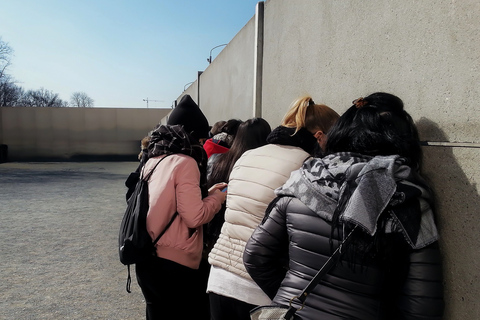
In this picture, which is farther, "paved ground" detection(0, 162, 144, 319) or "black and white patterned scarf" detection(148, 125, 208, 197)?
"paved ground" detection(0, 162, 144, 319)

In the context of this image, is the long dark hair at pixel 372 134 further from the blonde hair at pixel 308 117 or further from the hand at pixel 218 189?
the hand at pixel 218 189

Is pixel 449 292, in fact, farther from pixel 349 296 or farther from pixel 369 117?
pixel 369 117

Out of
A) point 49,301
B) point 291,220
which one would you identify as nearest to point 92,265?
point 49,301

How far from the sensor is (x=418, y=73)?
1871 millimetres

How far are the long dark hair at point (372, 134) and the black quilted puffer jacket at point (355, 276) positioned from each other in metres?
0.28

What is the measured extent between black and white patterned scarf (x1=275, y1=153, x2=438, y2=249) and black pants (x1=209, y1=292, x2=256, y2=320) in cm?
79

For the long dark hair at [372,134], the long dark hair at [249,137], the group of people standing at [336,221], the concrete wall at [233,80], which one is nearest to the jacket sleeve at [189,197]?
the long dark hair at [249,137]

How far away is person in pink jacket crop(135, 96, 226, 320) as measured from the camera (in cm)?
252

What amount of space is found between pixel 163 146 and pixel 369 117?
1454mm

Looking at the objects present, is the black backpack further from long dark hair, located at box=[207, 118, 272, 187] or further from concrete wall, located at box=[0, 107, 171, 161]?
concrete wall, located at box=[0, 107, 171, 161]

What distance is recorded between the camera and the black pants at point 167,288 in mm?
2580

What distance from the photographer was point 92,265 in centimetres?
515

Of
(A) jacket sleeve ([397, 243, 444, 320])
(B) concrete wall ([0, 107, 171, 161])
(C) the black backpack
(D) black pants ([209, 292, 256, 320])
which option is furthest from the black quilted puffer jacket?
(B) concrete wall ([0, 107, 171, 161])

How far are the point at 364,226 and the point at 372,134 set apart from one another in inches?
14.1
